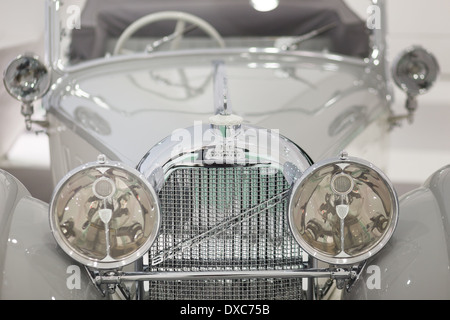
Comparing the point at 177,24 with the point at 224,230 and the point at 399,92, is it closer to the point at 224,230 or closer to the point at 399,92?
the point at 224,230

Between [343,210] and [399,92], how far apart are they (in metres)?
5.37

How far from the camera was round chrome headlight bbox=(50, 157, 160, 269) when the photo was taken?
149 cm

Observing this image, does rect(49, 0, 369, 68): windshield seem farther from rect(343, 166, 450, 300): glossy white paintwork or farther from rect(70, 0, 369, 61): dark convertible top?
rect(343, 166, 450, 300): glossy white paintwork

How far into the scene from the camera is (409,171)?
4547 mm

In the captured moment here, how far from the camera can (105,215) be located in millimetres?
1488

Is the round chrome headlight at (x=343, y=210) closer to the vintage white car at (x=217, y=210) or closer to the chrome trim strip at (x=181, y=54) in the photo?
the vintage white car at (x=217, y=210)

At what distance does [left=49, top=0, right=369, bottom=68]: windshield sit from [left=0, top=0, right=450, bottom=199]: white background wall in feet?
0.45

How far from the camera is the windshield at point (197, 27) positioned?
2604 mm

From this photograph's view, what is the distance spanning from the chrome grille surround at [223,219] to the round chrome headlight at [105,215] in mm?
92

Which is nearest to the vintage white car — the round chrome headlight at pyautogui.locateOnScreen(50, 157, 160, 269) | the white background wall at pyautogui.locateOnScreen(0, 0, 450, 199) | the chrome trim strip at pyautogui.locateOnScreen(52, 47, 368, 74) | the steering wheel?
the round chrome headlight at pyautogui.locateOnScreen(50, 157, 160, 269)

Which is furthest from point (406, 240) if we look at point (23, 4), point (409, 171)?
point (23, 4)

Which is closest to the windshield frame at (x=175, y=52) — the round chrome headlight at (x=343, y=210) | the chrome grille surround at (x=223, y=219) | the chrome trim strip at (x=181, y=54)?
the chrome trim strip at (x=181, y=54)

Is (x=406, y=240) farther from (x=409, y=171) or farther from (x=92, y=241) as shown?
(x=409, y=171)

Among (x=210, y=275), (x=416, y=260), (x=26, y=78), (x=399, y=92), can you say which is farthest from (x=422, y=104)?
(x=210, y=275)
